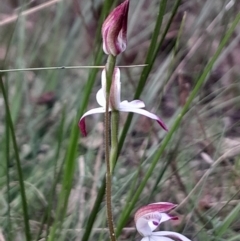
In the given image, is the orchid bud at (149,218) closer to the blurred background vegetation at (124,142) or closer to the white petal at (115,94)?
the white petal at (115,94)

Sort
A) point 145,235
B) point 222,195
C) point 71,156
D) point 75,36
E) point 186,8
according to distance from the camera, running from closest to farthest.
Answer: point 145,235 < point 71,156 < point 222,195 < point 75,36 < point 186,8

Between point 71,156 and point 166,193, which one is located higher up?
point 166,193

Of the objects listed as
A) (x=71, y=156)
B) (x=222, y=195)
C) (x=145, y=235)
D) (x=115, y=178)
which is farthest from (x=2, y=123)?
(x=145, y=235)

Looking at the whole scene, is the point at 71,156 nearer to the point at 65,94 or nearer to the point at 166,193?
the point at 166,193

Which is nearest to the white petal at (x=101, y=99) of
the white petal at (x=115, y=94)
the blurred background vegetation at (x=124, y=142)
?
the white petal at (x=115, y=94)

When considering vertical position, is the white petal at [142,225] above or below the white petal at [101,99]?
below

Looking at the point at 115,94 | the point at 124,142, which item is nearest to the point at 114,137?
the point at 115,94

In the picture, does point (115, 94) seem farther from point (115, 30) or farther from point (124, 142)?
point (124, 142)
